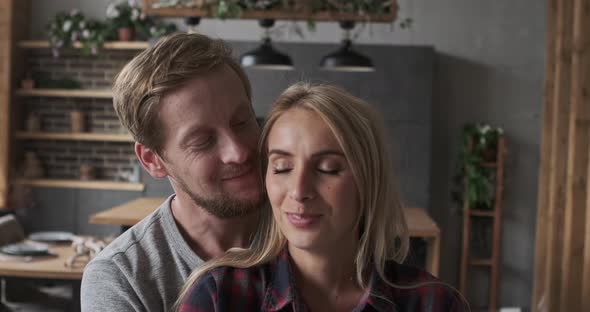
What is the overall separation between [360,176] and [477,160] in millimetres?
5136

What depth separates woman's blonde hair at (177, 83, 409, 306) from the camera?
128 centimetres

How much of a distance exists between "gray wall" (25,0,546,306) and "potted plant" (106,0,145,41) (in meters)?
1.51

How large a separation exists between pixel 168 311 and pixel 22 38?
244 inches

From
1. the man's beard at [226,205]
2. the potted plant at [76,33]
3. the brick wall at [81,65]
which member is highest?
the potted plant at [76,33]

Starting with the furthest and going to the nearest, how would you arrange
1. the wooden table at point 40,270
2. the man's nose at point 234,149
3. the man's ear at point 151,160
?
the wooden table at point 40,270, the man's ear at point 151,160, the man's nose at point 234,149

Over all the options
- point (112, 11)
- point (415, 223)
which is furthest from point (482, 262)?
point (112, 11)

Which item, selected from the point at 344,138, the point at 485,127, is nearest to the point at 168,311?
the point at 344,138

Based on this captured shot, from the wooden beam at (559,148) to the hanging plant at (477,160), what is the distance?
0.95m

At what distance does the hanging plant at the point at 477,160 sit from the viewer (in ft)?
20.3

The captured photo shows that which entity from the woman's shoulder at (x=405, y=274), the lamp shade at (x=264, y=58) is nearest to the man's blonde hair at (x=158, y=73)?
the woman's shoulder at (x=405, y=274)

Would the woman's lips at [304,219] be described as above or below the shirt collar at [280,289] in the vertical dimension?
above

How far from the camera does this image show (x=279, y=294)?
4.21 ft

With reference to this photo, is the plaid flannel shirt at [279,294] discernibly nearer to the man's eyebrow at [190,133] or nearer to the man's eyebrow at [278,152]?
the man's eyebrow at [278,152]

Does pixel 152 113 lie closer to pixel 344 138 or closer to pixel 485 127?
pixel 344 138
